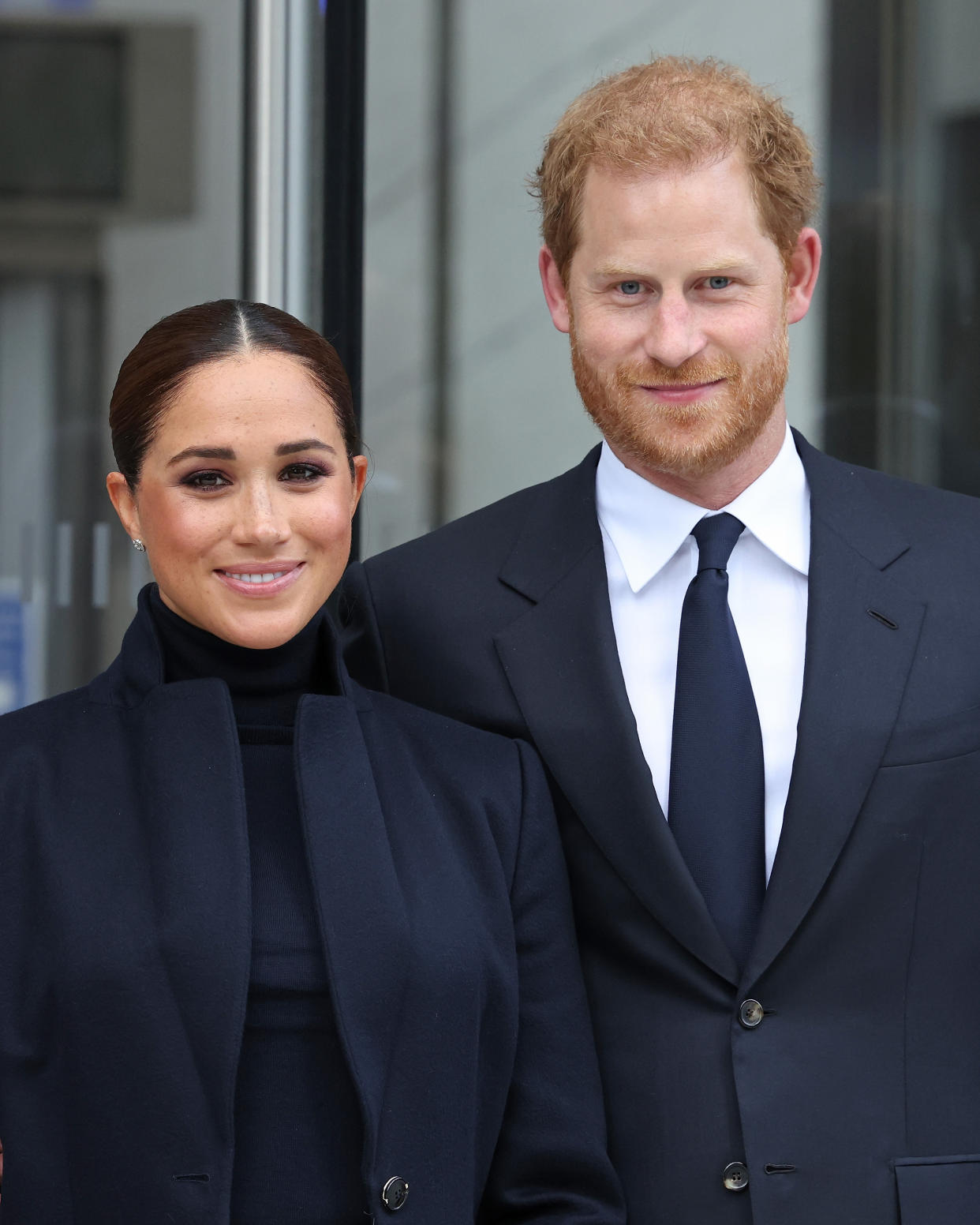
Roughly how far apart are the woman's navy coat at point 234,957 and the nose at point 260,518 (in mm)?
187

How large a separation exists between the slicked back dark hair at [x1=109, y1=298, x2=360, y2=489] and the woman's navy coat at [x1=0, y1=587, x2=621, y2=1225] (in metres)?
0.25

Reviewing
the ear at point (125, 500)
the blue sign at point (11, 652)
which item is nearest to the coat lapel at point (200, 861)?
the ear at point (125, 500)

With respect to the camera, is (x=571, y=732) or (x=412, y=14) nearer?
(x=571, y=732)

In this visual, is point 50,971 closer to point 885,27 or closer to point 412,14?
point 412,14

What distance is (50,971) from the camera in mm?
1859

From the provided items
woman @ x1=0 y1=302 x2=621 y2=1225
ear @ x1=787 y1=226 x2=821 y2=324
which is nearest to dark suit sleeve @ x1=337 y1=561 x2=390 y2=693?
woman @ x1=0 y1=302 x2=621 y2=1225

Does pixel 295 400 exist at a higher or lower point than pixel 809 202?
lower

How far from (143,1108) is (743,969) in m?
0.70

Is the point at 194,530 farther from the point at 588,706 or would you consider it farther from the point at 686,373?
the point at 686,373

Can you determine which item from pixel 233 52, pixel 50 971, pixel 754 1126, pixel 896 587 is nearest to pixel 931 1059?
pixel 754 1126

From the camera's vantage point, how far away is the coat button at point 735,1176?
2010 mm

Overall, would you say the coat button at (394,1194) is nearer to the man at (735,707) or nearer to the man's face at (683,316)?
the man at (735,707)

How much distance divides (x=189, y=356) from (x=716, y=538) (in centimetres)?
69

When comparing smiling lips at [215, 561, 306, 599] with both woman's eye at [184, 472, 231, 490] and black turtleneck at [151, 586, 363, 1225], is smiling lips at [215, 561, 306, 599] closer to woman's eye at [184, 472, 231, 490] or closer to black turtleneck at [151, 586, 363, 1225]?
woman's eye at [184, 472, 231, 490]
